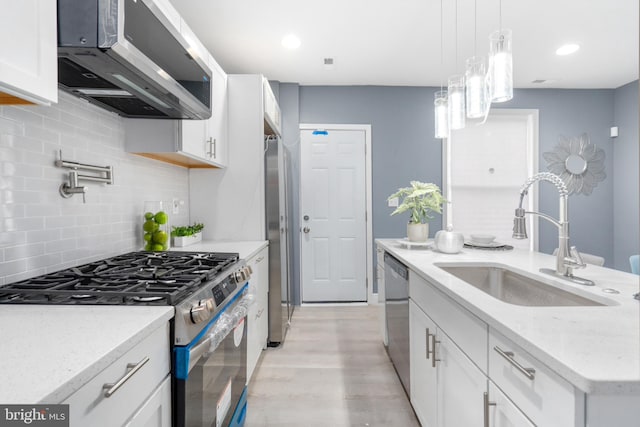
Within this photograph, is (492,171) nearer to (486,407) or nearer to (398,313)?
Result: (398,313)

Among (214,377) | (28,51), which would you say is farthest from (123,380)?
(28,51)

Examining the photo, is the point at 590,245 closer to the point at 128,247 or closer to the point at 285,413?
the point at 285,413

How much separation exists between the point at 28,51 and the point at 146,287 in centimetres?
73

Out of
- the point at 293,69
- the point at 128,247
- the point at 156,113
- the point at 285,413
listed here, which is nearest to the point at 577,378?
the point at 285,413

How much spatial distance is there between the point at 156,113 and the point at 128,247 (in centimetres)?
80

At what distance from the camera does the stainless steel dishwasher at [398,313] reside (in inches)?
74.8

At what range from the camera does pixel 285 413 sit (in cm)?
186

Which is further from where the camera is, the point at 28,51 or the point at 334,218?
the point at 334,218

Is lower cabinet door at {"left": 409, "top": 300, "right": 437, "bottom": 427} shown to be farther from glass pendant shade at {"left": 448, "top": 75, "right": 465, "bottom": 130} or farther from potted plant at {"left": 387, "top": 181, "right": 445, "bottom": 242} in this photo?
glass pendant shade at {"left": 448, "top": 75, "right": 465, "bottom": 130}

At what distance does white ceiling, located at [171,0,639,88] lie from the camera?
8.02 feet

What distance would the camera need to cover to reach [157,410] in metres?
0.88

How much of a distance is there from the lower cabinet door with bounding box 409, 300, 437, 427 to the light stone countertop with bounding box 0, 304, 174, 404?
1152mm

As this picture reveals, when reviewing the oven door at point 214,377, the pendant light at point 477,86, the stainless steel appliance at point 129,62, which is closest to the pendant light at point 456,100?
the pendant light at point 477,86

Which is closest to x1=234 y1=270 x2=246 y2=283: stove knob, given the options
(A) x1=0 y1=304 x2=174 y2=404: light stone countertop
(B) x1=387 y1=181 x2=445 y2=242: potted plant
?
(A) x1=0 y1=304 x2=174 y2=404: light stone countertop
